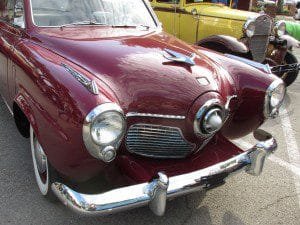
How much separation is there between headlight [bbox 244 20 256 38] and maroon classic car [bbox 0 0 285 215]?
2.64 metres

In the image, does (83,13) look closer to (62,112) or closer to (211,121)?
(62,112)

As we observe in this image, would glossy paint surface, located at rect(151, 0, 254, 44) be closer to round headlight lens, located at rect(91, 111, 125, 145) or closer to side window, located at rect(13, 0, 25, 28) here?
side window, located at rect(13, 0, 25, 28)

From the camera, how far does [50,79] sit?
2396mm

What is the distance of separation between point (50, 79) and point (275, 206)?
1.97 meters

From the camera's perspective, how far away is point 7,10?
153 inches

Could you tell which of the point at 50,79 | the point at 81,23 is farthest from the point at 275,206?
the point at 81,23

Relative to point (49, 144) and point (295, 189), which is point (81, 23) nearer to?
point (49, 144)

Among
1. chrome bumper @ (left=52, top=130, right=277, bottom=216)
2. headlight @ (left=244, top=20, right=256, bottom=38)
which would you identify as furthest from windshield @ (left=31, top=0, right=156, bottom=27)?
headlight @ (left=244, top=20, right=256, bottom=38)

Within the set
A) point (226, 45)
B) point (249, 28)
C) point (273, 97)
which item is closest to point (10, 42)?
point (273, 97)

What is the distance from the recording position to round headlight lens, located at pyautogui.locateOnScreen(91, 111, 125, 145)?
208 centimetres

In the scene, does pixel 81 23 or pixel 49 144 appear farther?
pixel 81 23

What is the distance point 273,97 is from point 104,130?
155 cm

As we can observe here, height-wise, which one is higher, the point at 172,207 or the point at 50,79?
the point at 50,79

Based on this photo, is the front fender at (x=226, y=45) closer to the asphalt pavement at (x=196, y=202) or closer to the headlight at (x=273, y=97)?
the asphalt pavement at (x=196, y=202)
